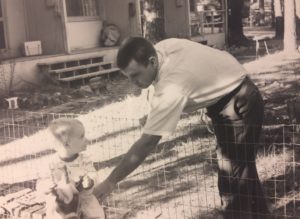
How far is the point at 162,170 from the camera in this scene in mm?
5617

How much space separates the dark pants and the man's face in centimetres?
67

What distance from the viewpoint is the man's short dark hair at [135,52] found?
2.98 metres

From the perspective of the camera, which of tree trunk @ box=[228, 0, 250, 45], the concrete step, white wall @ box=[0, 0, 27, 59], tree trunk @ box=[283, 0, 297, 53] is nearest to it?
the concrete step

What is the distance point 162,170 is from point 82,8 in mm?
9387

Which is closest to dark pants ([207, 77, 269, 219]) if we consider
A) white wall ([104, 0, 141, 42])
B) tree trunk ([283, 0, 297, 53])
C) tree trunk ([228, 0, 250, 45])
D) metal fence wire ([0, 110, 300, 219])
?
metal fence wire ([0, 110, 300, 219])

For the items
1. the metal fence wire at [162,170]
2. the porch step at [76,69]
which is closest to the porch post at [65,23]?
the porch step at [76,69]

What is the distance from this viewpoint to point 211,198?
4734mm

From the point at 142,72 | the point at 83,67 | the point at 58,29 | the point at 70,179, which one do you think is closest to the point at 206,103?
the point at 142,72

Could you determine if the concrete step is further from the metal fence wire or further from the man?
the man

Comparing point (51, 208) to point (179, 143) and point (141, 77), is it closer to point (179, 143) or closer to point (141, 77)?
point (141, 77)

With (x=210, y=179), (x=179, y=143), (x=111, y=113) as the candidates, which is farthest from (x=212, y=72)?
(x=111, y=113)

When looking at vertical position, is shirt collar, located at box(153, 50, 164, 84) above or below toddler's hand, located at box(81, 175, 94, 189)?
above

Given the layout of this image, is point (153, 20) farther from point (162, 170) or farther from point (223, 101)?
point (223, 101)

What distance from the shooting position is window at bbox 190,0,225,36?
18.0m
